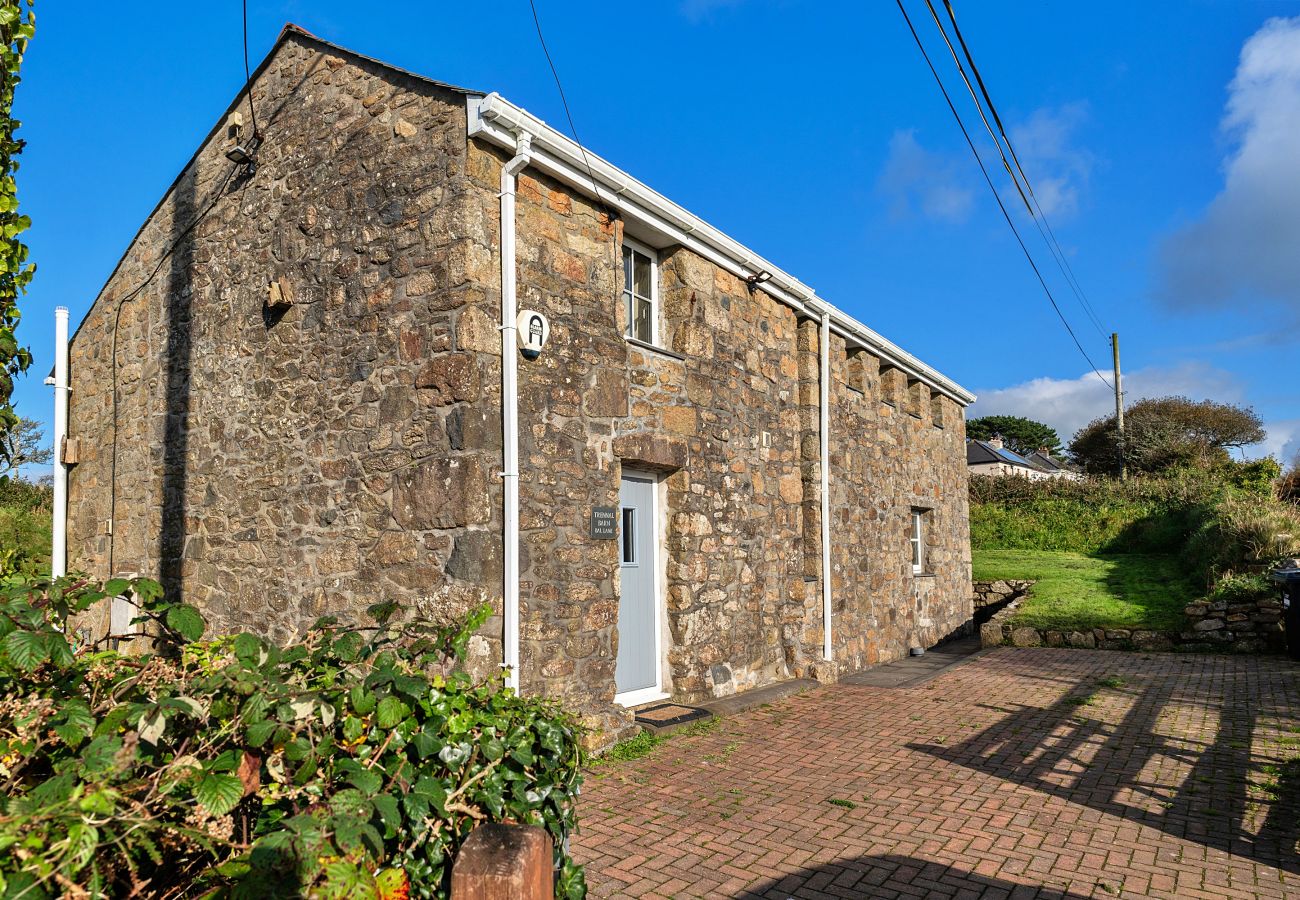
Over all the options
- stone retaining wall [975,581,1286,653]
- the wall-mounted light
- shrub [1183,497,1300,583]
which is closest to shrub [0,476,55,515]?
the wall-mounted light

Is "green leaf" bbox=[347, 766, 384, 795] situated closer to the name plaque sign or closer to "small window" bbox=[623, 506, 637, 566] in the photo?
the name plaque sign

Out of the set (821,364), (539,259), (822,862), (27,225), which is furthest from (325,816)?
(821,364)

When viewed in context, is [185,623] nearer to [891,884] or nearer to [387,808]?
[387,808]

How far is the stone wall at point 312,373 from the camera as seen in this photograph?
18.2ft

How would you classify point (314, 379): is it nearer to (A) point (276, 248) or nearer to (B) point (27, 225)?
(A) point (276, 248)

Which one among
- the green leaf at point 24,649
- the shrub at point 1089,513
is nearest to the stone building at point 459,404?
the green leaf at point 24,649

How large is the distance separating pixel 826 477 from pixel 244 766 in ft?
24.7

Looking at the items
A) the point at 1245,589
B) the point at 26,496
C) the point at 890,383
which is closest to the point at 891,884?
the point at 890,383

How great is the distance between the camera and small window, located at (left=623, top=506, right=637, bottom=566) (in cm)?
701

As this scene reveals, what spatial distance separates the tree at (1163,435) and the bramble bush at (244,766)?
109ft

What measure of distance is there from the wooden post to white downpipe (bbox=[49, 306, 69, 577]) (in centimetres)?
814

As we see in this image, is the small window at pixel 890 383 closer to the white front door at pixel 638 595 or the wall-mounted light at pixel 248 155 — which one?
the white front door at pixel 638 595

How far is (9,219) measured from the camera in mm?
3703

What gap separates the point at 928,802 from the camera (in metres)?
4.98
